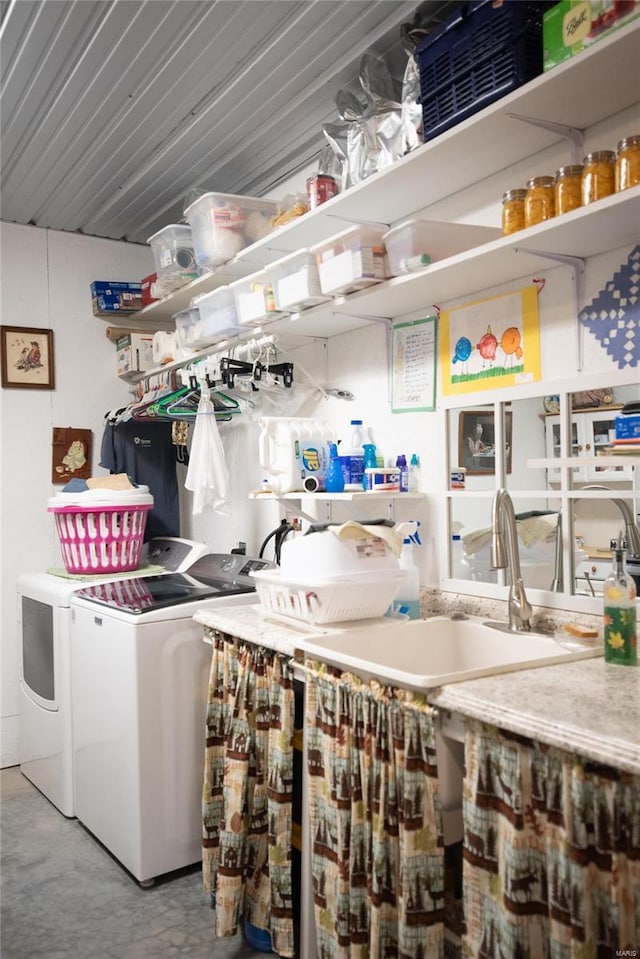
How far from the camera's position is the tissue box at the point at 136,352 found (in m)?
3.87

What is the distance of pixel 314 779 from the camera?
5.83ft

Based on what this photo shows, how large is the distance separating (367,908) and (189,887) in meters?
1.11

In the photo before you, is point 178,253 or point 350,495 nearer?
point 350,495

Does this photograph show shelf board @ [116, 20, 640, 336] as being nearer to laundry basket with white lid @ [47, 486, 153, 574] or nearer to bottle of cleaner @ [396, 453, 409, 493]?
bottle of cleaner @ [396, 453, 409, 493]

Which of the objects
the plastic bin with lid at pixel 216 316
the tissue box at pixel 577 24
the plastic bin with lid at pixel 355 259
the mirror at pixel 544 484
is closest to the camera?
the tissue box at pixel 577 24

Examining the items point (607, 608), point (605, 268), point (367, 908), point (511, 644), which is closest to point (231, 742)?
point (367, 908)

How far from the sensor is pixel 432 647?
2.04m

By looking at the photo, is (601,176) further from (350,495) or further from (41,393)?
(41,393)

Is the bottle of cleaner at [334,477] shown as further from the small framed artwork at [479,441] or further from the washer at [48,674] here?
the washer at [48,674]

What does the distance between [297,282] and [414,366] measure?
49 cm

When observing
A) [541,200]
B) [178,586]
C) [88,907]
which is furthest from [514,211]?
[88,907]

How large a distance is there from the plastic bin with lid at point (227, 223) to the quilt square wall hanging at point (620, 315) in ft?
4.91

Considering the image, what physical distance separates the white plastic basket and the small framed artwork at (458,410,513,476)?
1.42 ft

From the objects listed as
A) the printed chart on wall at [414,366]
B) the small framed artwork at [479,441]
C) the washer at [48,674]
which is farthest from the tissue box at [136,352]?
the small framed artwork at [479,441]
